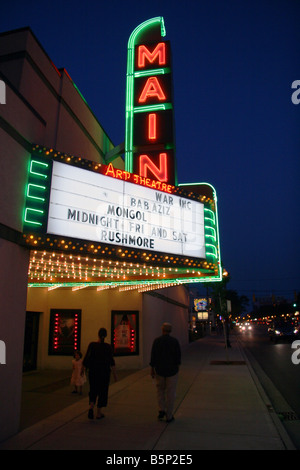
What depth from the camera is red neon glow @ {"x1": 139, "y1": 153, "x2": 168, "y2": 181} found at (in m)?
9.55

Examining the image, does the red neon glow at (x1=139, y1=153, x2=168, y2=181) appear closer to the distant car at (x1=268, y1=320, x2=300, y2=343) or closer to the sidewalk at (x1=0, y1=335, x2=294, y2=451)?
the sidewalk at (x1=0, y1=335, x2=294, y2=451)

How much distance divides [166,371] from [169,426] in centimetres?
87

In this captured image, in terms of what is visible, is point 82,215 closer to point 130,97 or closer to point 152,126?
point 152,126

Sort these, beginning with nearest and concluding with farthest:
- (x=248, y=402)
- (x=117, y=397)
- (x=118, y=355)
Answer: (x=248, y=402) < (x=117, y=397) < (x=118, y=355)

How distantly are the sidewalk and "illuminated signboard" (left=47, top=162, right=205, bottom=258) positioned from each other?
10.8 feet

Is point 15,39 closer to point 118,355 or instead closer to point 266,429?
point 266,429

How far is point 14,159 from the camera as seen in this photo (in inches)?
223

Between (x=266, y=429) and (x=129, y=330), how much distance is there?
8166mm

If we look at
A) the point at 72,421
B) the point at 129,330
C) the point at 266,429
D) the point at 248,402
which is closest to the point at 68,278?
the point at 129,330

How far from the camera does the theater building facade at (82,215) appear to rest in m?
5.67

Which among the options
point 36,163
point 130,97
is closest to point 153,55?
point 130,97

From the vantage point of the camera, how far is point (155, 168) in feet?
31.4

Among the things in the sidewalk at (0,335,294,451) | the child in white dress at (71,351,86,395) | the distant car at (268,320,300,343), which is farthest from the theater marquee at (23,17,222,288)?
the distant car at (268,320,300,343)

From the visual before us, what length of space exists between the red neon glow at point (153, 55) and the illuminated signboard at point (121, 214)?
5628mm
